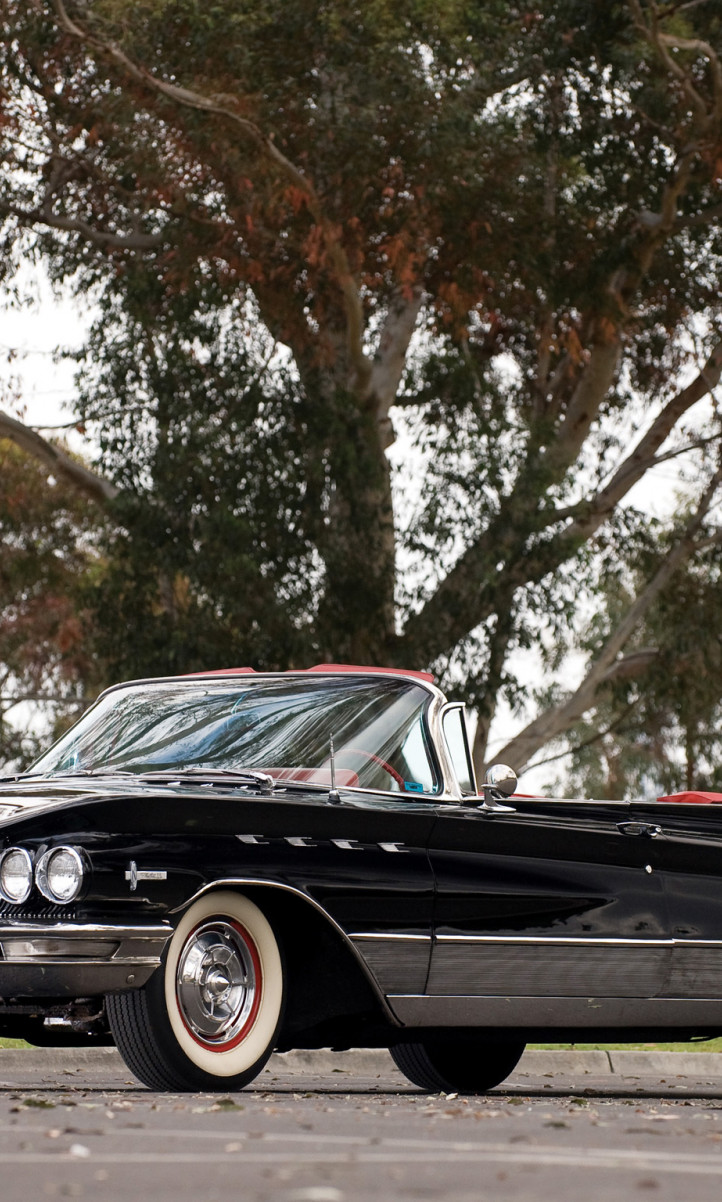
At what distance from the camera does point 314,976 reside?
646 centimetres

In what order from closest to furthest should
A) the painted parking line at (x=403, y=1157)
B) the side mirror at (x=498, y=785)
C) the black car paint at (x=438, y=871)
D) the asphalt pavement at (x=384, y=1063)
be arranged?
the painted parking line at (x=403, y=1157)
the black car paint at (x=438, y=871)
the side mirror at (x=498, y=785)
the asphalt pavement at (x=384, y=1063)

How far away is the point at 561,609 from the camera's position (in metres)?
21.1

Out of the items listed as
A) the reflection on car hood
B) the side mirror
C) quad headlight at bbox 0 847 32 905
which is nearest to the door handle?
the side mirror

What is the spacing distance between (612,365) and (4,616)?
1493cm

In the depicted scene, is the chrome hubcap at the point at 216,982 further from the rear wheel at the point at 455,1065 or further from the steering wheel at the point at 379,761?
the rear wheel at the point at 455,1065

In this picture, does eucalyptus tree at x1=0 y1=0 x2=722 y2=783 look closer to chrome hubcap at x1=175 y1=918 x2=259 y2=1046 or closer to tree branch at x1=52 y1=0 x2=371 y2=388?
tree branch at x1=52 y1=0 x2=371 y2=388

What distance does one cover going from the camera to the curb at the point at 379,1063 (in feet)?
33.0

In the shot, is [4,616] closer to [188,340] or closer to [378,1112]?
[188,340]

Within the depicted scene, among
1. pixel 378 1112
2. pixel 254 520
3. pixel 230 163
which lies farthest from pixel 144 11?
pixel 378 1112

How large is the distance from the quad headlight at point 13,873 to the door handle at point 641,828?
8.66 ft

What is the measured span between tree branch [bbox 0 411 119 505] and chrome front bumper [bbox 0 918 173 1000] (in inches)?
652

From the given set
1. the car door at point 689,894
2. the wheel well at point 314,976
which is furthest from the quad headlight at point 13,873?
the car door at point 689,894

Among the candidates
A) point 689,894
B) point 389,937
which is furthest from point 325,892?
point 689,894

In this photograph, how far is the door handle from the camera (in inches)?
293
